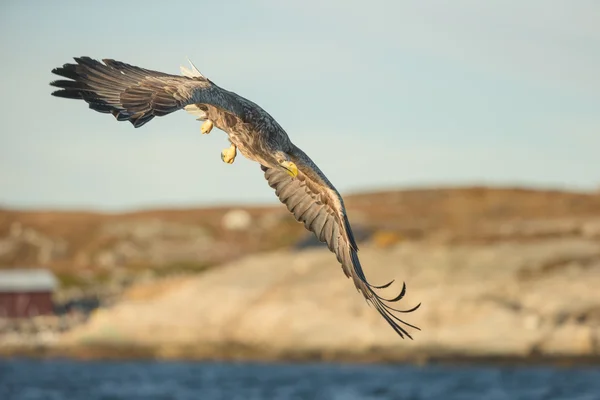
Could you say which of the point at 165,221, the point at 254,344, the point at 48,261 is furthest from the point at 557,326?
the point at 165,221

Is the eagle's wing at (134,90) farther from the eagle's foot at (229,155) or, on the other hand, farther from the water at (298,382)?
the water at (298,382)

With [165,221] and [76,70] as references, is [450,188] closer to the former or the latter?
[165,221]

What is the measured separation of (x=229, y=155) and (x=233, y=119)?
0.51 m

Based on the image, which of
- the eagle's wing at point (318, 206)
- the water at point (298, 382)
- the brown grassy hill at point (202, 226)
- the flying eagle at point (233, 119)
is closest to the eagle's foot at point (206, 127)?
the flying eagle at point (233, 119)

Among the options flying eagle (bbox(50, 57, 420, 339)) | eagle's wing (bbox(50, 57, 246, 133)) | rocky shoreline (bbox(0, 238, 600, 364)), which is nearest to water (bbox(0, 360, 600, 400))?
rocky shoreline (bbox(0, 238, 600, 364))

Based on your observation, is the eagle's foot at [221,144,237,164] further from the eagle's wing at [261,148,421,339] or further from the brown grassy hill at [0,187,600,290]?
the brown grassy hill at [0,187,600,290]

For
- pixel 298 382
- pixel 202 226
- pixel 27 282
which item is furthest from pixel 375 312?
pixel 202 226

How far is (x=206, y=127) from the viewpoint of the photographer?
1281 centimetres

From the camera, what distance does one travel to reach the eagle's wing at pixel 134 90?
11398mm

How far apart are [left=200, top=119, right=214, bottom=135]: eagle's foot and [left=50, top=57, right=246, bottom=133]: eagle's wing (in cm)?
19

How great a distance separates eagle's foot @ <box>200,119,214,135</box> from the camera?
12.7m

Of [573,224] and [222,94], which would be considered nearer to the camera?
[222,94]

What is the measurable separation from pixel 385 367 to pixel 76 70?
44990 millimetres

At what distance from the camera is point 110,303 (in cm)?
7894
